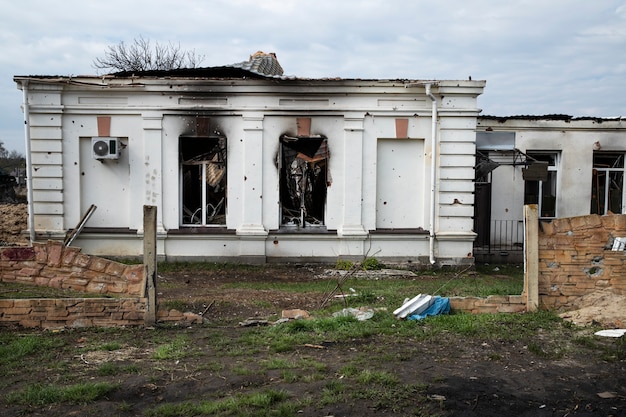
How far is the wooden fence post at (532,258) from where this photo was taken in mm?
7660

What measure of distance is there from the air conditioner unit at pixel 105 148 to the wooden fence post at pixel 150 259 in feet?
19.5

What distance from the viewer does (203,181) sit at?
1330 centimetres

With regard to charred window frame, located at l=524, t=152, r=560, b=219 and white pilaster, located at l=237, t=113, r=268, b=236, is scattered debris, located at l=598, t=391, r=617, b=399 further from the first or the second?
charred window frame, located at l=524, t=152, r=560, b=219

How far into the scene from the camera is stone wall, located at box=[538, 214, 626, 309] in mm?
7785

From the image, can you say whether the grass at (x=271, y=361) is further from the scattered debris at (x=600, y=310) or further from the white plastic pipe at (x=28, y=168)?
the white plastic pipe at (x=28, y=168)

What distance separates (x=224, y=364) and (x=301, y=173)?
802cm

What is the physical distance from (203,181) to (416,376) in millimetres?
9151

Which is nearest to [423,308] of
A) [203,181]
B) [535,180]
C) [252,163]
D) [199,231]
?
[252,163]

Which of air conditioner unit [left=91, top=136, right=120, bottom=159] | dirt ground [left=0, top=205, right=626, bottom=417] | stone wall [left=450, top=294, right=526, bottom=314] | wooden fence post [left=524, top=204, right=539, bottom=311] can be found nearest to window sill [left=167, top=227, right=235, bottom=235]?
air conditioner unit [left=91, top=136, right=120, bottom=159]

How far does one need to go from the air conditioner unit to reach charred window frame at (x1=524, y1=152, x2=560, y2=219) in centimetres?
1094

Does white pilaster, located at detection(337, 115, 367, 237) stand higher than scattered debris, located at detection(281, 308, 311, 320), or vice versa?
white pilaster, located at detection(337, 115, 367, 237)

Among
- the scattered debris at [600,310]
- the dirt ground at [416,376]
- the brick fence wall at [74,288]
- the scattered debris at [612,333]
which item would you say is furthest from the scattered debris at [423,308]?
A: the brick fence wall at [74,288]

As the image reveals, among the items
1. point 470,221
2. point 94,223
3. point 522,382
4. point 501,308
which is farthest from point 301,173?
point 522,382

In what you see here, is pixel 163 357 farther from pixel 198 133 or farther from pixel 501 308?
pixel 198 133
